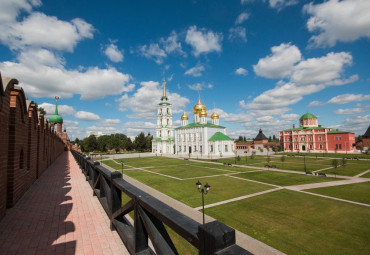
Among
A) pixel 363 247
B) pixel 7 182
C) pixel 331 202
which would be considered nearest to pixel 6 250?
pixel 7 182

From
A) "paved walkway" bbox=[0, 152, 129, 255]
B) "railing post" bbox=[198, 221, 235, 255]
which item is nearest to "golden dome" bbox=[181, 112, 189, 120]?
"paved walkway" bbox=[0, 152, 129, 255]

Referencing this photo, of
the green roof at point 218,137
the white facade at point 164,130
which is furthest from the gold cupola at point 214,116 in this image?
the white facade at point 164,130

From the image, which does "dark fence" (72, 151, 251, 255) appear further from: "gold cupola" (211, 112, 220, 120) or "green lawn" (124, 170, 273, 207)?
"gold cupola" (211, 112, 220, 120)

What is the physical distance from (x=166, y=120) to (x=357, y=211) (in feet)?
212

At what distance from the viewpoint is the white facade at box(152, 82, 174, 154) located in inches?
2803

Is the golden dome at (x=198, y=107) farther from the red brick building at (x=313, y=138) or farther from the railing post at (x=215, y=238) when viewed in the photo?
the railing post at (x=215, y=238)

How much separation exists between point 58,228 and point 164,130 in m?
68.4

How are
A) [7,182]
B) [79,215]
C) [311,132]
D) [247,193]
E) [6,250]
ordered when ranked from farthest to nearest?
[311,132]
[247,193]
[7,182]
[79,215]
[6,250]

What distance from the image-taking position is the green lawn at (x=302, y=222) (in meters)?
7.84

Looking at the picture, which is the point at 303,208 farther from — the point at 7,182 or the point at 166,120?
the point at 166,120

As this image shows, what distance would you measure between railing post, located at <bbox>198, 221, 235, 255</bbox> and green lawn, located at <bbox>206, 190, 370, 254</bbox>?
7.97 m

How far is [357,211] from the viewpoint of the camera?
37.5ft

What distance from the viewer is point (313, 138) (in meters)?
62.8

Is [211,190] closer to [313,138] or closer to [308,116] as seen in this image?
[313,138]
